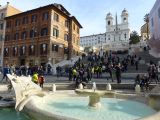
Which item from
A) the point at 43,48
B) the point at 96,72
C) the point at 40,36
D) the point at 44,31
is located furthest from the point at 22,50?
the point at 96,72

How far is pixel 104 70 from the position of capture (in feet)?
96.6

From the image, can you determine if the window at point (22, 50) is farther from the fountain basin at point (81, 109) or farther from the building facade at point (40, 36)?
the fountain basin at point (81, 109)

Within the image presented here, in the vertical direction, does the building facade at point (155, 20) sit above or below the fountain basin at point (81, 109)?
above

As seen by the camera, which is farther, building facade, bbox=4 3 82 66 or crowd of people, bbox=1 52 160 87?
building facade, bbox=4 3 82 66

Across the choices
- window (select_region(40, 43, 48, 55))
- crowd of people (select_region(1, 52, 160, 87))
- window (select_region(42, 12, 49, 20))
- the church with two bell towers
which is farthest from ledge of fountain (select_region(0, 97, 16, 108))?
the church with two bell towers

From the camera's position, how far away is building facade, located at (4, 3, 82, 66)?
44000 mm

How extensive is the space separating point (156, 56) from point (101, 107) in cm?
3148

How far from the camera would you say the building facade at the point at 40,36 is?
44000mm

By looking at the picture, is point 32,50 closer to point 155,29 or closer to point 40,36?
point 40,36

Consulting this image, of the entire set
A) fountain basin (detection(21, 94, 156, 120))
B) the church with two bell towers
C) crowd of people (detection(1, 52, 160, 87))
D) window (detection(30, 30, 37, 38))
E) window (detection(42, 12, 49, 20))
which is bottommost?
fountain basin (detection(21, 94, 156, 120))

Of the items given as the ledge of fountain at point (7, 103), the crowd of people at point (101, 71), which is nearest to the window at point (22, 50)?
the crowd of people at point (101, 71)

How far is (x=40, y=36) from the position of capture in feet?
148

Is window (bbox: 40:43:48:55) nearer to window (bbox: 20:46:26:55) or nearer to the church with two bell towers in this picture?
window (bbox: 20:46:26:55)

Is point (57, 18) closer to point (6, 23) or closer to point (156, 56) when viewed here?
point (6, 23)
